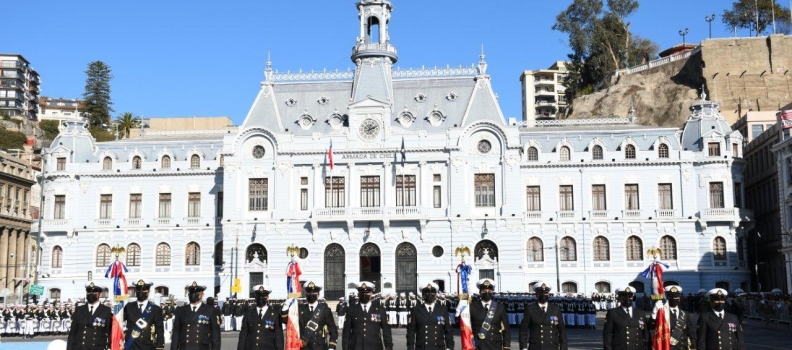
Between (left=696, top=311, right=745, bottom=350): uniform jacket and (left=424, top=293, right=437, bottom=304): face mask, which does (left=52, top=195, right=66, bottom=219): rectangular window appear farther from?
(left=696, top=311, right=745, bottom=350): uniform jacket

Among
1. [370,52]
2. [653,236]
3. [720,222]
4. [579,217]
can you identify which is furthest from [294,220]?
[720,222]

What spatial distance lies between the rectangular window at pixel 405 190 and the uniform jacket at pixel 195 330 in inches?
1608

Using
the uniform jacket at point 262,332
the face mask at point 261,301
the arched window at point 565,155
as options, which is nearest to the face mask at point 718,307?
the uniform jacket at point 262,332

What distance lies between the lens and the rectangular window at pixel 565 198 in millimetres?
62250

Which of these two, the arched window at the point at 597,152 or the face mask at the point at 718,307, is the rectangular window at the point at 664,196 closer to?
the arched window at the point at 597,152

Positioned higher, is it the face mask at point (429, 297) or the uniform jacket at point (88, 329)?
the face mask at point (429, 297)

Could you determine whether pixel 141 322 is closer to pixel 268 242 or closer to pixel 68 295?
pixel 268 242

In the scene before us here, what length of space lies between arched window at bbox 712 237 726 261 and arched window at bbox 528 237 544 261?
35.1ft

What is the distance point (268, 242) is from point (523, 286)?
1609cm

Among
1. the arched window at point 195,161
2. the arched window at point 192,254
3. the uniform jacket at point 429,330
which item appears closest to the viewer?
the uniform jacket at point 429,330

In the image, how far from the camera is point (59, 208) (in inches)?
2539

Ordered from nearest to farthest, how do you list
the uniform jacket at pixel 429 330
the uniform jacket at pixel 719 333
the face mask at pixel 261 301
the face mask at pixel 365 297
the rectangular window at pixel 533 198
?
the uniform jacket at pixel 719 333 < the uniform jacket at pixel 429 330 < the face mask at pixel 365 297 < the face mask at pixel 261 301 < the rectangular window at pixel 533 198

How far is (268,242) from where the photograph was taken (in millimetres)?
60438

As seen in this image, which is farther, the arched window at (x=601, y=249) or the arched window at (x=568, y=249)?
the arched window at (x=568, y=249)
